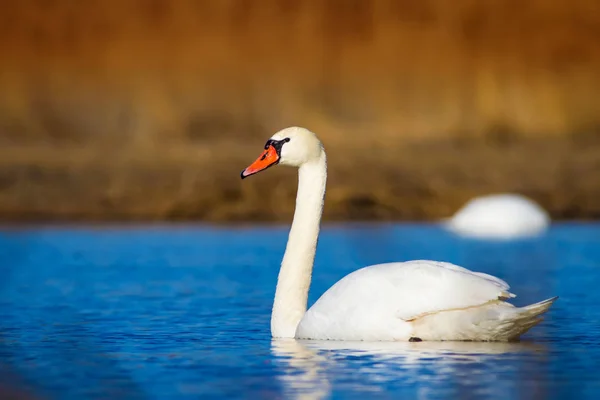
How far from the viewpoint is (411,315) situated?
8.14m

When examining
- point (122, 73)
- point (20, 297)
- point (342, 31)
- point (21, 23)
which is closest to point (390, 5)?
point (342, 31)

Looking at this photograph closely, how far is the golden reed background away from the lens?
3133cm

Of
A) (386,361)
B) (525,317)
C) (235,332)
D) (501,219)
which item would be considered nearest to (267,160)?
(235,332)

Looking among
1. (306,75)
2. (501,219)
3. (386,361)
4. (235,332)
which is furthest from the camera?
(306,75)

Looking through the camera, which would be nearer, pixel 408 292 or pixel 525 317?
pixel 525 317

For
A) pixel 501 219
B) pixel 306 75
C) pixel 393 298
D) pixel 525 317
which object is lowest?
pixel 525 317

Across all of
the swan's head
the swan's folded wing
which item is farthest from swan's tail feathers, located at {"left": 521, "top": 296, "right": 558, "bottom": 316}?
the swan's head

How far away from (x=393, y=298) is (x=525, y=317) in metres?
0.74

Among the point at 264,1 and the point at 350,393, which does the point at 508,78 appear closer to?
the point at 264,1

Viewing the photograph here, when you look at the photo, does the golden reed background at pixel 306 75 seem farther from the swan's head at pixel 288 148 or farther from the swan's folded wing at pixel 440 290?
the swan's folded wing at pixel 440 290

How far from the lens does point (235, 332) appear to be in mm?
9492

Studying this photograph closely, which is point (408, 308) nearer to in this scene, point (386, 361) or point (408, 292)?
point (408, 292)

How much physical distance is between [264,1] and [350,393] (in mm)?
27124

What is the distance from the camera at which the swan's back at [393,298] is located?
26.5ft
